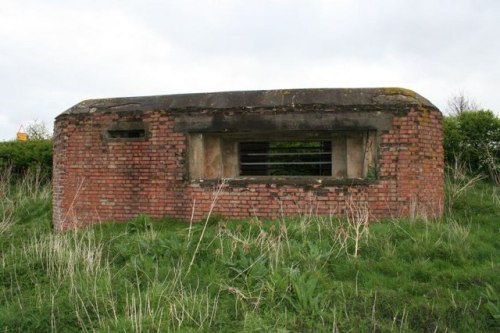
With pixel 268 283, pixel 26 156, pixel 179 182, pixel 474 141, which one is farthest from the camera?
pixel 26 156

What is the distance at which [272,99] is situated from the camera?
8.15 metres

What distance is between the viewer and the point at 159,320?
4.01m

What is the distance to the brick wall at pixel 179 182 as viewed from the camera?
7.71m

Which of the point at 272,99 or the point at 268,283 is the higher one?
the point at 272,99

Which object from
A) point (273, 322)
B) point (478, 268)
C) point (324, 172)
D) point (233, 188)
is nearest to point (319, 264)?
point (273, 322)

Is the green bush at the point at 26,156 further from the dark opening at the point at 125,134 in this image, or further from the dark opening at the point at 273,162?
the dark opening at the point at 273,162

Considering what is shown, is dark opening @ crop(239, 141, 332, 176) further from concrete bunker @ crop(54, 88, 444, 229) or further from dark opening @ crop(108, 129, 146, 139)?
dark opening @ crop(108, 129, 146, 139)

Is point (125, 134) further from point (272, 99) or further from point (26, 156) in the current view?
point (26, 156)

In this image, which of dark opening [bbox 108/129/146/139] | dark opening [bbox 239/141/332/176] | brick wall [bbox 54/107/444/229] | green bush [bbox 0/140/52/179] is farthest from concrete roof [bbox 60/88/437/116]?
green bush [bbox 0/140/52/179]

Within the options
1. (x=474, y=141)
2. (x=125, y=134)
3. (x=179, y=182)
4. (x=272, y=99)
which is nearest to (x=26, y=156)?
(x=125, y=134)

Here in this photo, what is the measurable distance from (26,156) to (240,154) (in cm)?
1002

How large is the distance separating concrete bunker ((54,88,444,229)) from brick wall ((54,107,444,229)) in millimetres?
18

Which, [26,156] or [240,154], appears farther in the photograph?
[26,156]

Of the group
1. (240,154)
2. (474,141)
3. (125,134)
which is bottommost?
(240,154)
